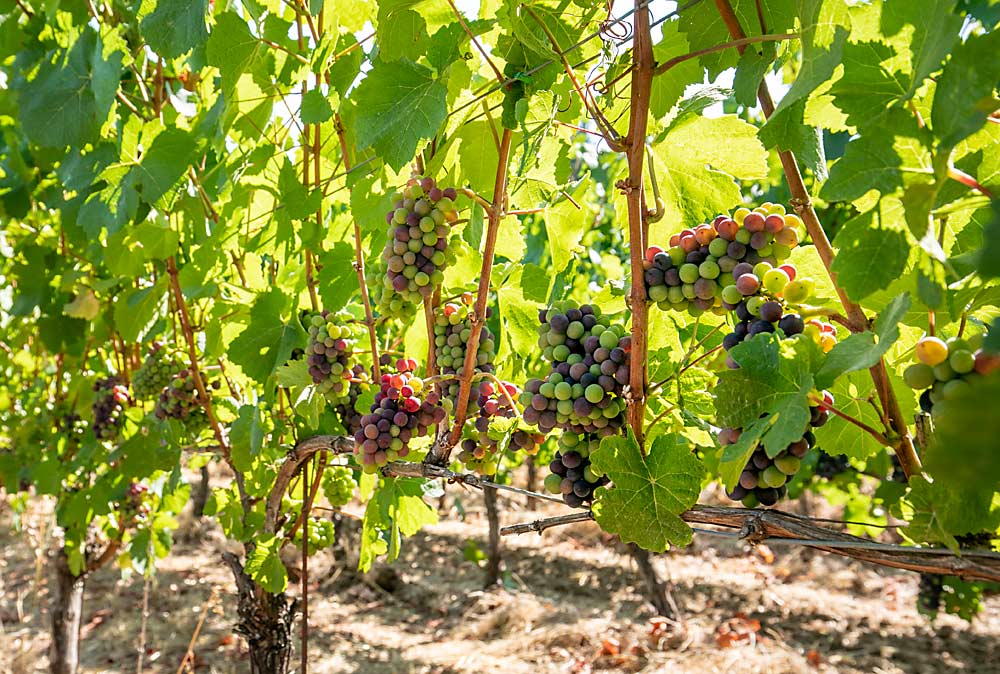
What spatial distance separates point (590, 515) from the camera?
1093 mm

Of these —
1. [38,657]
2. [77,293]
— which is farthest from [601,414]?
[38,657]

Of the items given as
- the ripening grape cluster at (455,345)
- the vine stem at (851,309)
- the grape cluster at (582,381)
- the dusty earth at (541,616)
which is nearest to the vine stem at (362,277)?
the ripening grape cluster at (455,345)

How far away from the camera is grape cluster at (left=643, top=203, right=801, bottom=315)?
37.5 inches

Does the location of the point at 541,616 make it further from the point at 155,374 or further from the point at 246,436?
the point at 246,436

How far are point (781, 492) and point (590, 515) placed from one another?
11.5 inches

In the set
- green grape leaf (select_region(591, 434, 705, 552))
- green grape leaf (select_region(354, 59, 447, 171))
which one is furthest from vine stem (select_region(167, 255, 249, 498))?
green grape leaf (select_region(591, 434, 705, 552))

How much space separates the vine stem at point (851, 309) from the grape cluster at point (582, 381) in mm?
285

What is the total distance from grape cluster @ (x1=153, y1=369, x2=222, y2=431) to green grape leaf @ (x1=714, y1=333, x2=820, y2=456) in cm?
184

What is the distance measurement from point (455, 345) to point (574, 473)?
0.48 meters

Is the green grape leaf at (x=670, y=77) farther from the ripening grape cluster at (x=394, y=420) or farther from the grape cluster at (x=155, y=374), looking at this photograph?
the grape cluster at (x=155, y=374)

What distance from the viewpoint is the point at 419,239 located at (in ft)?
4.19

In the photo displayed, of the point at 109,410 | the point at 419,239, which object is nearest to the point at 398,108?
the point at 419,239

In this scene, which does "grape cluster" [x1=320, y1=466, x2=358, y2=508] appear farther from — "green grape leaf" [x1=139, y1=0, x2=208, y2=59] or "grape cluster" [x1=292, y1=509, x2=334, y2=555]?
"green grape leaf" [x1=139, y1=0, x2=208, y2=59]

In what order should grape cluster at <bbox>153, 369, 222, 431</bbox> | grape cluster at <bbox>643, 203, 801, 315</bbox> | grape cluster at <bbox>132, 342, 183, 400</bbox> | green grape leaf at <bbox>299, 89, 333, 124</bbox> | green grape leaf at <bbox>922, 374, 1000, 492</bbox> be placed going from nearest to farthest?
green grape leaf at <bbox>922, 374, 1000, 492</bbox>
grape cluster at <bbox>643, 203, 801, 315</bbox>
green grape leaf at <bbox>299, 89, 333, 124</bbox>
grape cluster at <bbox>153, 369, 222, 431</bbox>
grape cluster at <bbox>132, 342, 183, 400</bbox>
